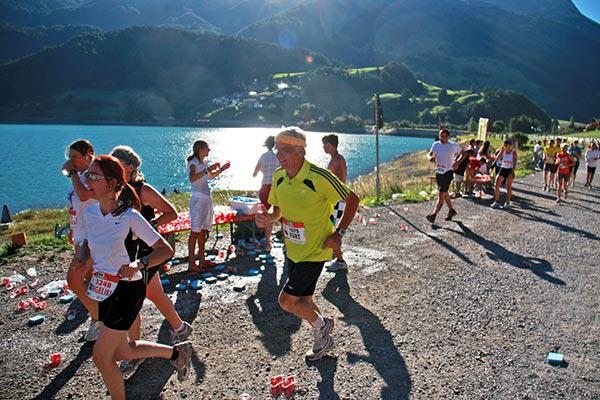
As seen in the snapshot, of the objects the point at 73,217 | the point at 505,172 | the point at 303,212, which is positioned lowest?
the point at 505,172

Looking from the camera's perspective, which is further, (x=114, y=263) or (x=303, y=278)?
(x=303, y=278)

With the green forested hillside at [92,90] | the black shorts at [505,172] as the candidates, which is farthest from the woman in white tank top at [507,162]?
the green forested hillside at [92,90]

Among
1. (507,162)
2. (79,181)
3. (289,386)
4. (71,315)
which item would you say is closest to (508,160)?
(507,162)

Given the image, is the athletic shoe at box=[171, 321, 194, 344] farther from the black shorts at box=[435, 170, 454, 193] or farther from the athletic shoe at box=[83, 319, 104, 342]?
the black shorts at box=[435, 170, 454, 193]

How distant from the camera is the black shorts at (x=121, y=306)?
3244mm

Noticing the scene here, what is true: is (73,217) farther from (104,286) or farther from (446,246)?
(446,246)

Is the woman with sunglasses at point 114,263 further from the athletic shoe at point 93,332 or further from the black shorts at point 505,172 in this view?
the black shorts at point 505,172

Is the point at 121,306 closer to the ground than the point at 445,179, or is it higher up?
closer to the ground

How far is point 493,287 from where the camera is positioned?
6.67 m

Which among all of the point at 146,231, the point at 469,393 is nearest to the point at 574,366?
the point at 469,393

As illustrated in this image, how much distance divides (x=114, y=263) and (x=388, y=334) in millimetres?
3353

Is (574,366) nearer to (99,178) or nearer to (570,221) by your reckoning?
(99,178)

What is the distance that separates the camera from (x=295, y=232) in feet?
13.5

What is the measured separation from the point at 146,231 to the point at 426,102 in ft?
610
